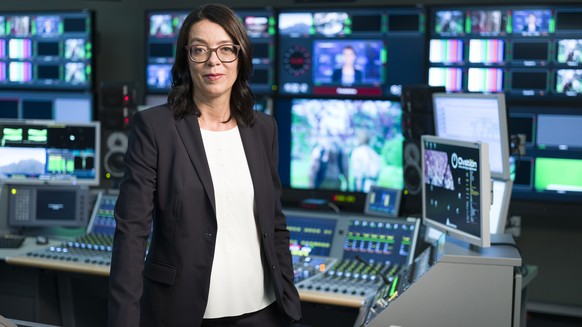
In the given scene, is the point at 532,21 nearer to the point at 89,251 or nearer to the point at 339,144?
the point at 339,144

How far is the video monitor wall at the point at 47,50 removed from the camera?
584 cm

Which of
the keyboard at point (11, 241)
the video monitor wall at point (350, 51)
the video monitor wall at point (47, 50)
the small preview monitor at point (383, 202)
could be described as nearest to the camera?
the small preview monitor at point (383, 202)

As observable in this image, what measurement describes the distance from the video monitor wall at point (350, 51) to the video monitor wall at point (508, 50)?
154mm

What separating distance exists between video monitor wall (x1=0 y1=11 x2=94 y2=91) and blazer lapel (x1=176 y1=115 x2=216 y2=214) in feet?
13.2

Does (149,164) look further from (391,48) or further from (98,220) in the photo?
(391,48)

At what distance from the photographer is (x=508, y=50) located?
492 centimetres

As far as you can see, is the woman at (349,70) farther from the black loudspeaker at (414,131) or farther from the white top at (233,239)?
the white top at (233,239)

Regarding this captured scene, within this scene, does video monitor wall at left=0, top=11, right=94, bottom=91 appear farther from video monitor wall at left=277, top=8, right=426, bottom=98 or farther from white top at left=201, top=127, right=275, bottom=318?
white top at left=201, top=127, right=275, bottom=318

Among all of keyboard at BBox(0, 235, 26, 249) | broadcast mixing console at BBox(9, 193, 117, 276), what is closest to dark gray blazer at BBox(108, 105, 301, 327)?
broadcast mixing console at BBox(9, 193, 117, 276)

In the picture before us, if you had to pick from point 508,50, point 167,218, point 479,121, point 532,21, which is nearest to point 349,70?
point 508,50

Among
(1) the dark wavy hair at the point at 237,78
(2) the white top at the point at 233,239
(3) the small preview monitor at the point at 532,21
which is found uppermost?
(3) the small preview monitor at the point at 532,21

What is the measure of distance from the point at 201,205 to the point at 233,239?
4.8 inches

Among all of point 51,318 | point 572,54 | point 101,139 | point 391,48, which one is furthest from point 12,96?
point 572,54

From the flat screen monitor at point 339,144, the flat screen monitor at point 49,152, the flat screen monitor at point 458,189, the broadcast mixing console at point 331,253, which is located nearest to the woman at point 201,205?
the flat screen monitor at point 458,189
